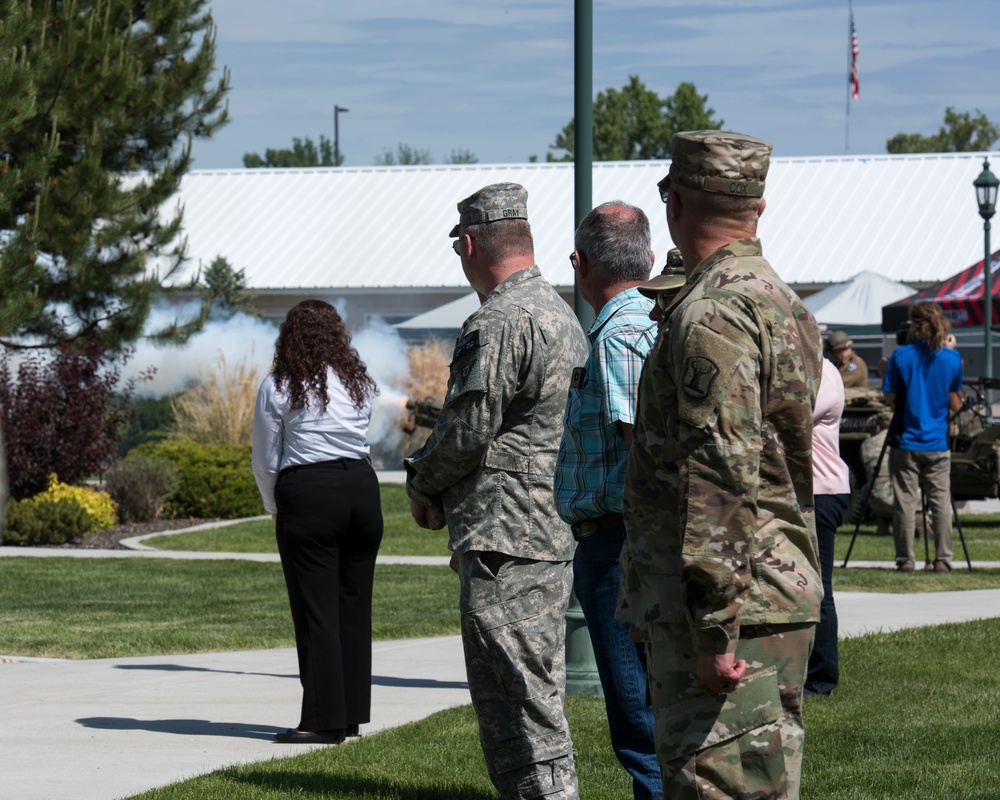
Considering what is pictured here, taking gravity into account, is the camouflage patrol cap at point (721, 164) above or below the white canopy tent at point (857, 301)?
above

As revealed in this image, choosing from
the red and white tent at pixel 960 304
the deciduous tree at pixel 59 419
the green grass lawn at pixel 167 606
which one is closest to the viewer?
the green grass lawn at pixel 167 606

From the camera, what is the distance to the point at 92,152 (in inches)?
755

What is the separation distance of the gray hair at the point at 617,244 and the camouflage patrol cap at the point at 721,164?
5.08 feet

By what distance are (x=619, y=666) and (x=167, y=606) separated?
789 cm

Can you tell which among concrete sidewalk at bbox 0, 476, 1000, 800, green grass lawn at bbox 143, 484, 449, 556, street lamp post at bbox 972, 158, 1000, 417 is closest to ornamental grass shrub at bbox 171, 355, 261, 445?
green grass lawn at bbox 143, 484, 449, 556

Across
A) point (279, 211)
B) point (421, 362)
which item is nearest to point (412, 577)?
point (421, 362)

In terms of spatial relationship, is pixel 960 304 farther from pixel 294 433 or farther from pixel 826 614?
pixel 294 433

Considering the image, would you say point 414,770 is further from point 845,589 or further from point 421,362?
point 421,362

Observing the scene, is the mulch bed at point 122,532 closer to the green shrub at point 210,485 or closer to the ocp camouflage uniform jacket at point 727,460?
the green shrub at point 210,485

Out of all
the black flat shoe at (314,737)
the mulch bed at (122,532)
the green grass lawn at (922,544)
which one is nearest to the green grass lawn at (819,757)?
the black flat shoe at (314,737)

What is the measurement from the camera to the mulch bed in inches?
682

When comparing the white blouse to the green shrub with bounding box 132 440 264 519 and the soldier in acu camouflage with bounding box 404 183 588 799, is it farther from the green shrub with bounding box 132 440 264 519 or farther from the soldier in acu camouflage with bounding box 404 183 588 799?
the green shrub with bounding box 132 440 264 519

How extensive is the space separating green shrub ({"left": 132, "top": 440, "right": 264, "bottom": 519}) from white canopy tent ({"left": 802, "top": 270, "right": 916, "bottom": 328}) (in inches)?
456

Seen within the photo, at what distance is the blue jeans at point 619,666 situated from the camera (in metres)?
4.76
